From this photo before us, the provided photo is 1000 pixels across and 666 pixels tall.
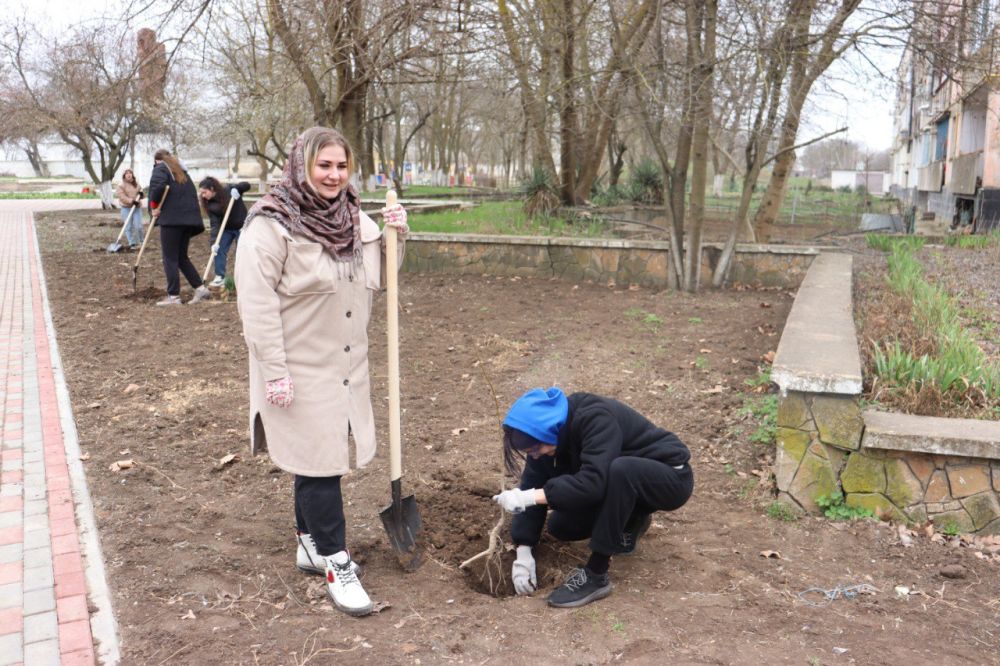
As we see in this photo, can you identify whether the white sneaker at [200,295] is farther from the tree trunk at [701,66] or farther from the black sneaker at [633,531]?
the black sneaker at [633,531]

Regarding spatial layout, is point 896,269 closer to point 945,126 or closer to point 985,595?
point 985,595

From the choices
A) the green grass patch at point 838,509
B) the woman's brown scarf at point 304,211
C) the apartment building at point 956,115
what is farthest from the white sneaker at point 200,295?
the apartment building at point 956,115

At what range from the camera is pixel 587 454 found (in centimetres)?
314

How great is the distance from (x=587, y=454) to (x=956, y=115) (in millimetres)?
24731

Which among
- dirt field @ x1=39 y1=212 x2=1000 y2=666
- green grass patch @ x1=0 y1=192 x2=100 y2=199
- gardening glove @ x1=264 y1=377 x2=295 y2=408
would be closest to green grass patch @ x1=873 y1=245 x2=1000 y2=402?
dirt field @ x1=39 y1=212 x2=1000 y2=666

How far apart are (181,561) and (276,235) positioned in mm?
1538

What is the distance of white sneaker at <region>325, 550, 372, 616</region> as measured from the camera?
122 inches

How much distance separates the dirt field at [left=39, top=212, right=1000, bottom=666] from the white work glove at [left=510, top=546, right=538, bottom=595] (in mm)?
82

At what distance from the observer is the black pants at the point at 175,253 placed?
30.2ft

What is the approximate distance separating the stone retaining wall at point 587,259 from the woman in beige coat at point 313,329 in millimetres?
7106

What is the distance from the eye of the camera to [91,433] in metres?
5.21

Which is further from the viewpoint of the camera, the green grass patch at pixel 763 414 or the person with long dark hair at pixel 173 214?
the person with long dark hair at pixel 173 214

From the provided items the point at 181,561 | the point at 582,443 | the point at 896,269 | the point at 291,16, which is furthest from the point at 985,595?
the point at 291,16

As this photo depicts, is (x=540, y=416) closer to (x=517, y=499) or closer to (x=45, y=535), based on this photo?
(x=517, y=499)
